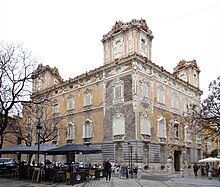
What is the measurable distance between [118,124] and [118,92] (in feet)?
13.0

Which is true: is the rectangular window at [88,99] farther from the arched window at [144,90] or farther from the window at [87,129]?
the arched window at [144,90]

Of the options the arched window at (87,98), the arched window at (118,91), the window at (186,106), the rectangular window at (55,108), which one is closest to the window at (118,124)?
the arched window at (118,91)

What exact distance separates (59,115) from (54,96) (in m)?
3.61

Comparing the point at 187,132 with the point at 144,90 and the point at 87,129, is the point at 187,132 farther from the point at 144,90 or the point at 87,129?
the point at 87,129

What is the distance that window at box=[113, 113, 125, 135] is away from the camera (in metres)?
32.9

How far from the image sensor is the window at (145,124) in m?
32.4

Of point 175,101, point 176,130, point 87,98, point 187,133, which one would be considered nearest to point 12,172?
point 87,98

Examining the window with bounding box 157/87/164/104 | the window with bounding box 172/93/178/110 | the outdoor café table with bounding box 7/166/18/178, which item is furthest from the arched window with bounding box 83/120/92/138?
the outdoor café table with bounding box 7/166/18/178

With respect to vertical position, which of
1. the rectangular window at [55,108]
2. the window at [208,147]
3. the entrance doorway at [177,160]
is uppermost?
the rectangular window at [55,108]

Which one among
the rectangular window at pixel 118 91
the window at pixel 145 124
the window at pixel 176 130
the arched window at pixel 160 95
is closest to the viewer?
the window at pixel 145 124

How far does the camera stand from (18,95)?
872 inches

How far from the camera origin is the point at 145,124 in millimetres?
32969

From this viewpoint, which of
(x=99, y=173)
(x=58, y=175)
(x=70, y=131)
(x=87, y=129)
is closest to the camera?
(x=58, y=175)

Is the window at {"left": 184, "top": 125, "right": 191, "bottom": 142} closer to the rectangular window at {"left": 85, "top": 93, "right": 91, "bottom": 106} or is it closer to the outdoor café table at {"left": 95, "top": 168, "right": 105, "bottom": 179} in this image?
the rectangular window at {"left": 85, "top": 93, "right": 91, "bottom": 106}
